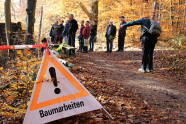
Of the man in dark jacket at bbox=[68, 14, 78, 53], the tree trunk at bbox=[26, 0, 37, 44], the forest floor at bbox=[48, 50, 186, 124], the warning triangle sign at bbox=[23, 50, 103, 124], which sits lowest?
the forest floor at bbox=[48, 50, 186, 124]

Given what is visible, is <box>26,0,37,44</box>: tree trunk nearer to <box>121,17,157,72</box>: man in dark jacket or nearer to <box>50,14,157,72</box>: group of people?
<box>50,14,157,72</box>: group of people

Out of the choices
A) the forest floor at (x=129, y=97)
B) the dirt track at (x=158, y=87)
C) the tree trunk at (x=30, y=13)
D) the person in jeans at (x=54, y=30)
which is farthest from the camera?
the person in jeans at (x=54, y=30)

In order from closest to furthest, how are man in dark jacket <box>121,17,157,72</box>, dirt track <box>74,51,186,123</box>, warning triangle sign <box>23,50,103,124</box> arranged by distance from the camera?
warning triangle sign <box>23,50,103,124</box> → dirt track <box>74,51,186,123</box> → man in dark jacket <box>121,17,157,72</box>

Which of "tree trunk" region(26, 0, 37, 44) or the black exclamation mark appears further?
"tree trunk" region(26, 0, 37, 44)

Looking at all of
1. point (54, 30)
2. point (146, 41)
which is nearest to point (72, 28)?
point (54, 30)

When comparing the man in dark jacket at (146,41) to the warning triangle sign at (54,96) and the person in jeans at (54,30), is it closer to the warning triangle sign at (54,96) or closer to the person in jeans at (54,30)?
the warning triangle sign at (54,96)

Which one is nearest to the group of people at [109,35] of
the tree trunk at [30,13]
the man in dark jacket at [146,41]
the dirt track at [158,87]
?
the man in dark jacket at [146,41]

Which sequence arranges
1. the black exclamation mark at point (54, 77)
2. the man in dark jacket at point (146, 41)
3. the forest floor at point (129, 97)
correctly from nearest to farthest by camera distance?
1. the black exclamation mark at point (54, 77)
2. the forest floor at point (129, 97)
3. the man in dark jacket at point (146, 41)

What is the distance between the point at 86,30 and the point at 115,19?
5056 mm

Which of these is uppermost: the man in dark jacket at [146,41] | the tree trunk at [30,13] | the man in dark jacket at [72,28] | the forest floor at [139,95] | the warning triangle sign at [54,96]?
the tree trunk at [30,13]

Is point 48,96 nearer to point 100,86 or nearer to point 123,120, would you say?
point 123,120

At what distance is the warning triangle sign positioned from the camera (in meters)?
2.73

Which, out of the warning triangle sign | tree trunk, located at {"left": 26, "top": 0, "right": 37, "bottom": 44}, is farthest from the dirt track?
tree trunk, located at {"left": 26, "top": 0, "right": 37, "bottom": 44}

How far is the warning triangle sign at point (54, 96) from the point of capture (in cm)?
273
